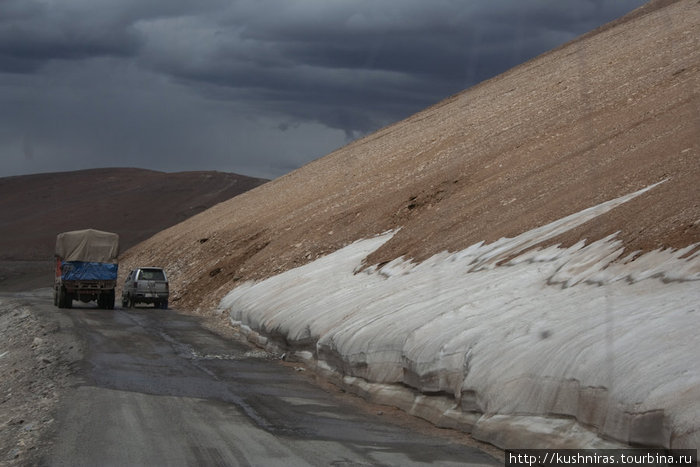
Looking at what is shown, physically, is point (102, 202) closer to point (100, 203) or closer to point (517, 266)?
point (100, 203)

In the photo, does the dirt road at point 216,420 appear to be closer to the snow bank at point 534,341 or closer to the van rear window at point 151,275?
the snow bank at point 534,341

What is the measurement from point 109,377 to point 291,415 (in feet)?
17.5

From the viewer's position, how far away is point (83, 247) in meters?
39.6

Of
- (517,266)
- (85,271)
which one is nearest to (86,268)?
(85,271)

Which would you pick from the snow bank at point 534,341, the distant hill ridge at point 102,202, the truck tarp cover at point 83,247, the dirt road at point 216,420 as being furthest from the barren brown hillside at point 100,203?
the snow bank at point 534,341

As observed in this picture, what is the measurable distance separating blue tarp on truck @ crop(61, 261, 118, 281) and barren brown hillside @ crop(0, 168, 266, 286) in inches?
2282

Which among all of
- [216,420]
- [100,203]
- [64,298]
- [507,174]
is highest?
[100,203]

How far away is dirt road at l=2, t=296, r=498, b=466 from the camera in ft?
36.5

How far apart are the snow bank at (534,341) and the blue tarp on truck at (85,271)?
17400mm

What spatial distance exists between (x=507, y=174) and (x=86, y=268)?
59.3 ft

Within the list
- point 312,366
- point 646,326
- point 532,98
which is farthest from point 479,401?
point 532,98

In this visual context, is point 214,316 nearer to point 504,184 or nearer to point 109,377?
point 504,184

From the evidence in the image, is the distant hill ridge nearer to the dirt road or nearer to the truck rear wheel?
the truck rear wheel

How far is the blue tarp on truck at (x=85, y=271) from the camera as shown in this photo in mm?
38781
